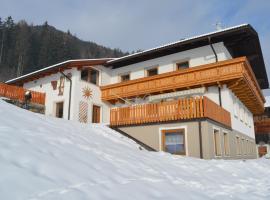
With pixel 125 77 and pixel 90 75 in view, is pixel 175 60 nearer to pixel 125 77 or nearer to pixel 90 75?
pixel 125 77

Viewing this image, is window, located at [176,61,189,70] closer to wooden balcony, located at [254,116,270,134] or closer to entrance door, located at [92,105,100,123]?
entrance door, located at [92,105,100,123]

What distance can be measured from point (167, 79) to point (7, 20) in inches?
3144

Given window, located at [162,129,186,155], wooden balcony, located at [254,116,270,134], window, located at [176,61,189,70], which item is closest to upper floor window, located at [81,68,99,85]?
window, located at [176,61,189,70]

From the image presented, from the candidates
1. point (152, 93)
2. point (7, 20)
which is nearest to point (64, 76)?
point (152, 93)

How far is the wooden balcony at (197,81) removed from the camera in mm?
15352

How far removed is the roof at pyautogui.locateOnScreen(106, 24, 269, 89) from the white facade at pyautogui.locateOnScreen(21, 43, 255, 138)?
0.37 metres

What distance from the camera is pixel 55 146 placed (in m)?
5.89

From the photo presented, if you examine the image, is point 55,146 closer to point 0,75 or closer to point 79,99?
point 79,99

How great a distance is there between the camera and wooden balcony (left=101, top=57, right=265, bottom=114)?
15.4m

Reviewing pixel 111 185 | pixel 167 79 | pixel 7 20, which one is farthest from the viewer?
pixel 7 20

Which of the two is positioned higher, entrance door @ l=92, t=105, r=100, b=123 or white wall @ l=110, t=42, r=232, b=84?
white wall @ l=110, t=42, r=232, b=84

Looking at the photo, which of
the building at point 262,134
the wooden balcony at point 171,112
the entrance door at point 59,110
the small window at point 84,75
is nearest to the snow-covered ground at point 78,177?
the wooden balcony at point 171,112

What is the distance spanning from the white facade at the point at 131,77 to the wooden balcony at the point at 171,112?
1.80 m

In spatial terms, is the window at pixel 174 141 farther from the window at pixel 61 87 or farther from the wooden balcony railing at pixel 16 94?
the wooden balcony railing at pixel 16 94
